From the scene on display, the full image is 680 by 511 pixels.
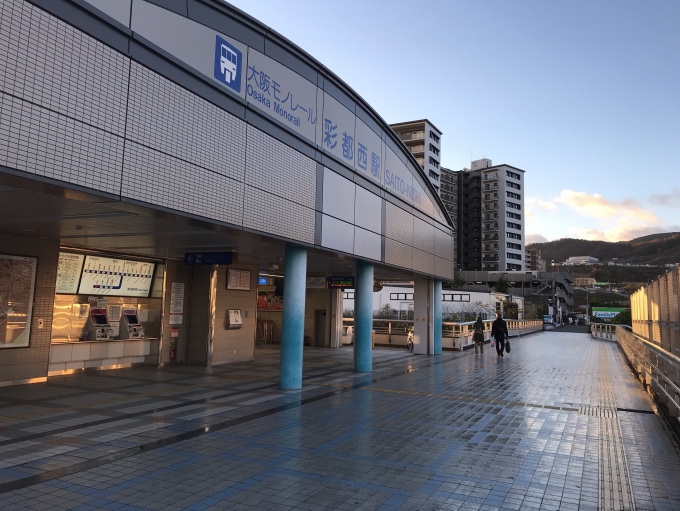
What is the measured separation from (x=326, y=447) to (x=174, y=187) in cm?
428

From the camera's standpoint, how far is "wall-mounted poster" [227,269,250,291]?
16.5 meters

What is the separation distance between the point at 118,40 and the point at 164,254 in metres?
8.21

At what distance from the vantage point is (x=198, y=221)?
8367mm

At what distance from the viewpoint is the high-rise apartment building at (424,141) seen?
85.3 metres

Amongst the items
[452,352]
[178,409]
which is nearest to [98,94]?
[178,409]

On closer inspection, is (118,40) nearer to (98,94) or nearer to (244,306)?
(98,94)

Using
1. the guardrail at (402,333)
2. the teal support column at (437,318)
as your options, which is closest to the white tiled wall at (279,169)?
the teal support column at (437,318)

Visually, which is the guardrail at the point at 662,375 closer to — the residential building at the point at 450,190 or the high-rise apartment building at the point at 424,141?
the high-rise apartment building at the point at 424,141

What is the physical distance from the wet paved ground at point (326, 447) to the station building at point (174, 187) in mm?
2279

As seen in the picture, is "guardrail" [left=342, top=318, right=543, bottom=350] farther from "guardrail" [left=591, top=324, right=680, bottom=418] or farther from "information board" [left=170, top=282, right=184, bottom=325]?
"information board" [left=170, top=282, right=184, bottom=325]

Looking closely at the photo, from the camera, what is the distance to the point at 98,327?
13445 millimetres

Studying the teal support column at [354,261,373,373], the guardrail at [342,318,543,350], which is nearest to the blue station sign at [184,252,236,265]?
the teal support column at [354,261,373,373]

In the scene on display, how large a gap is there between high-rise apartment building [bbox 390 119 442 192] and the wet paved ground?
2991 inches

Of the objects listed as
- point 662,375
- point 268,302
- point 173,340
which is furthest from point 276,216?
point 268,302
